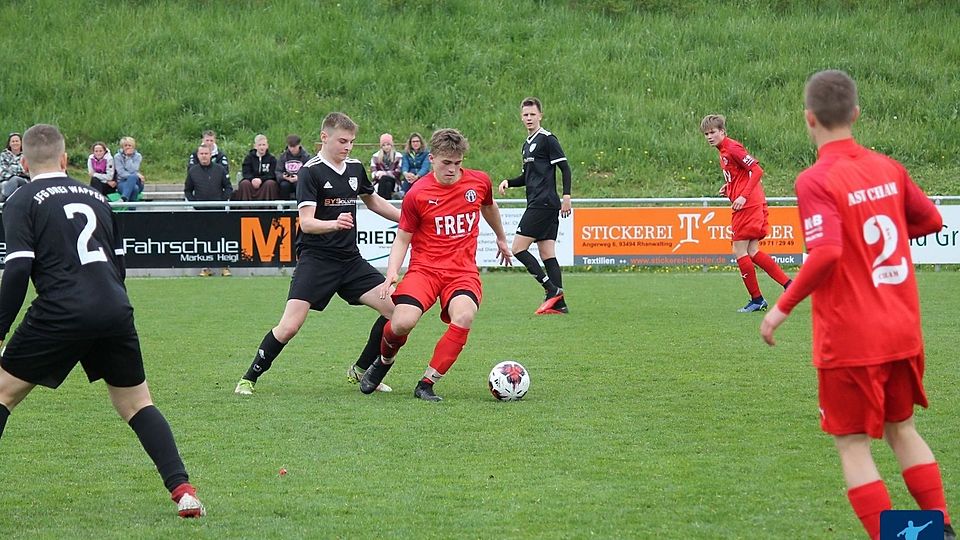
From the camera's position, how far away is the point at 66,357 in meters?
5.11

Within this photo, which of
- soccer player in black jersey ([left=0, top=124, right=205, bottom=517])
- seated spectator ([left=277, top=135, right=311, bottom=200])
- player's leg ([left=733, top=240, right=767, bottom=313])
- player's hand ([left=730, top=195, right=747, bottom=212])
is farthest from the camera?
seated spectator ([left=277, top=135, right=311, bottom=200])

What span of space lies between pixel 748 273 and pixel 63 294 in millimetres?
9369

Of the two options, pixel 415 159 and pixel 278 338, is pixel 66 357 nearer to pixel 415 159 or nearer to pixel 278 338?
pixel 278 338

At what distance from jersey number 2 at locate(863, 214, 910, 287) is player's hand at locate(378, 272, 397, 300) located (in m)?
3.95

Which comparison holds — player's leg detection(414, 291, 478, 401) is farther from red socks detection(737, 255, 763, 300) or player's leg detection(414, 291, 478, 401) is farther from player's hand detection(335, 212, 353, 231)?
red socks detection(737, 255, 763, 300)

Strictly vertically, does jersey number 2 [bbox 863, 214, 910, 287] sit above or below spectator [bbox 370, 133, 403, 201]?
above

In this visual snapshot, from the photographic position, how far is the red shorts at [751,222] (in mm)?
12789

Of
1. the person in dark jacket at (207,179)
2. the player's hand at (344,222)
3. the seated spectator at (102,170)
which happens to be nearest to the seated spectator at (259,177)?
the person in dark jacket at (207,179)

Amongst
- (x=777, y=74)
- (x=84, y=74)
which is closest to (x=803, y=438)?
(x=777, y=74)

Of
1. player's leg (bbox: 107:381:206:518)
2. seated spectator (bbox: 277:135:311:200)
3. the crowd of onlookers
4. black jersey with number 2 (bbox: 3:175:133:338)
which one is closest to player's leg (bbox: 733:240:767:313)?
the crowd of onlookers

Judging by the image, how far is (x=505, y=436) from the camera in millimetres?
6734

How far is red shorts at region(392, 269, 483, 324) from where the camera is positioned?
801cm

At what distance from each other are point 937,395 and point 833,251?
4128 mm

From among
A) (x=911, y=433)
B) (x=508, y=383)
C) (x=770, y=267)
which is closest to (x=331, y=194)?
(x=508, y=383)
